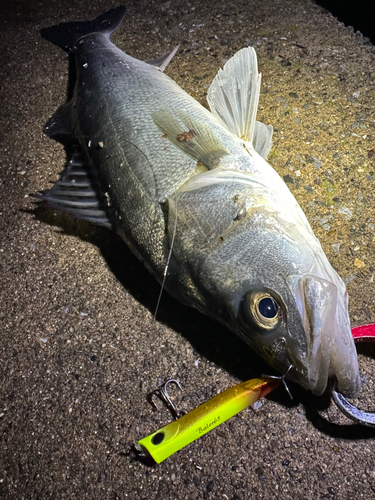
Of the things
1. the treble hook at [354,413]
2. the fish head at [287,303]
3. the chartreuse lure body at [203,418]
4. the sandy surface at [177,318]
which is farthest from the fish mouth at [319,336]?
the sandy surface at [177,318]

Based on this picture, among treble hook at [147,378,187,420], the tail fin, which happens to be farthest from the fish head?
the tail fin

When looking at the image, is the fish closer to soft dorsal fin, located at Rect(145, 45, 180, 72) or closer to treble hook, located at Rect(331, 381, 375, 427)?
treble hook, located at Rect(331, 381, 375, 427)

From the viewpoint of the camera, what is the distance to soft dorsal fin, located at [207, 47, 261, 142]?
8.32ft

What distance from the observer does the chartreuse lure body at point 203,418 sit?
191 cm

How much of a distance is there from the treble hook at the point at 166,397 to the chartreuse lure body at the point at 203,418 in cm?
14

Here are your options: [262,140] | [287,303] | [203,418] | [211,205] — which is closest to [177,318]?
[203,418]

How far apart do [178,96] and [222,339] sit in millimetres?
1601

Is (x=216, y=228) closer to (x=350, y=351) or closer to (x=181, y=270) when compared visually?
(x=181, y=270)

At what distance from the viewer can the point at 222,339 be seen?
228cm

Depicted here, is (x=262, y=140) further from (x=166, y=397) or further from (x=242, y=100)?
(x=166, y=397)

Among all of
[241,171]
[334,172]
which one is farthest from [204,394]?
[334,172]

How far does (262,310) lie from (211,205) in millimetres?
619

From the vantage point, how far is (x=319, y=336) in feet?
5.30

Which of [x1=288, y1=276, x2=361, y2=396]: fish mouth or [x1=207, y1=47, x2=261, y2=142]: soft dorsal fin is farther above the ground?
[x1=207, y1=47, x2=261, y2=142]: soft dorsal fin
